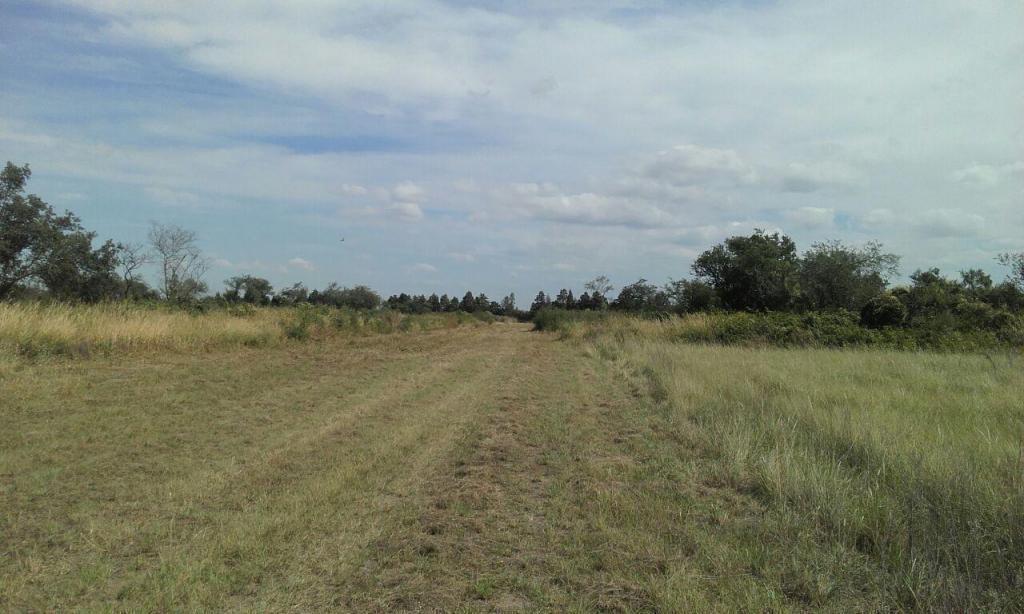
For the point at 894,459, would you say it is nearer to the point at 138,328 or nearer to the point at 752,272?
the point at 138,328

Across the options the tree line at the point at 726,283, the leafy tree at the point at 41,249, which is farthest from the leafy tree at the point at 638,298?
the leafy tree at the point at 41,249

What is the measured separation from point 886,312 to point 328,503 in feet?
86.3

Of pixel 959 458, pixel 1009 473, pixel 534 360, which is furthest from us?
pixel 534 360

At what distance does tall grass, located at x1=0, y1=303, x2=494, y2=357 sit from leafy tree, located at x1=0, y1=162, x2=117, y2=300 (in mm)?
5385

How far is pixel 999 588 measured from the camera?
12.6ft

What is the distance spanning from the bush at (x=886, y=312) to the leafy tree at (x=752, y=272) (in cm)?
816

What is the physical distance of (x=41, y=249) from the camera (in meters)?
20.8

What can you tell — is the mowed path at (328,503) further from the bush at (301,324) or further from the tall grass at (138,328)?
the bush at (301,324)

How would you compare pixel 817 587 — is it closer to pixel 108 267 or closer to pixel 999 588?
pixel 999 588

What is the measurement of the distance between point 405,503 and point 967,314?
26683 millimetres

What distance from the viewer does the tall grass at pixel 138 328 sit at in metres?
12.3

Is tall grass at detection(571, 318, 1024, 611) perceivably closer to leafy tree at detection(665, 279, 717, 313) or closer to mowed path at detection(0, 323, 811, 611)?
mowed path at detection(0, 323, 811, 611)

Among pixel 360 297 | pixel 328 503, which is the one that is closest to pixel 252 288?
pixel 360 297

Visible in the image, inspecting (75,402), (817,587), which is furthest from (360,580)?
(75,402)
